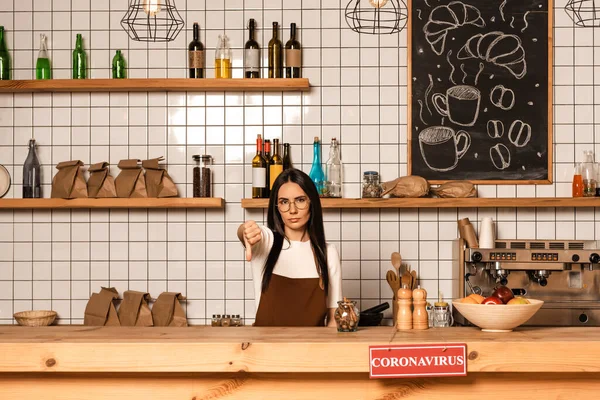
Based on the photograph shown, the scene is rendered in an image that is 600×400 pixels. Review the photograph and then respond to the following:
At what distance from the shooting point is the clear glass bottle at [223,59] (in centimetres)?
368

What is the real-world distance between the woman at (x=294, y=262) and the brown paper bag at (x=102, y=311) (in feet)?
3.84

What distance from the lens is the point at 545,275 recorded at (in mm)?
3426

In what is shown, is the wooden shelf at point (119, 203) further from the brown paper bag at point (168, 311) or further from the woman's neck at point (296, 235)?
the woman's neck at point (296, 235)

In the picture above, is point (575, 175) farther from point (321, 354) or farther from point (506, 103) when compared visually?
point (321, 354)

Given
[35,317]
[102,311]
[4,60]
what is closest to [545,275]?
[102,311]

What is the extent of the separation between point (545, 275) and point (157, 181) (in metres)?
1.93

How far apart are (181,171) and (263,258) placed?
118cm

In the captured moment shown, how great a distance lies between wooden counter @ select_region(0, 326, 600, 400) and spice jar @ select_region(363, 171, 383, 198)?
1463 millimetres

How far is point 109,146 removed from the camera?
149 inches

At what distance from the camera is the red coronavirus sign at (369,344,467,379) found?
6.29 feet

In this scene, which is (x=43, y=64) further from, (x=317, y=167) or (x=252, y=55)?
(x=317, y=167)

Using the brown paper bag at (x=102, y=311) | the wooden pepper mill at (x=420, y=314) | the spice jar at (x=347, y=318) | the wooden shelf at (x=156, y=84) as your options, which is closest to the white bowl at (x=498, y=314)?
the wooden pepper mill at (x=420, y=314)

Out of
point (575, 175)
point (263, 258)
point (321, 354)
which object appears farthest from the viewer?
point (575, 175)

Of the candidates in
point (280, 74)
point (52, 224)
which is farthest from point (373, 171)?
point (52, 224)
